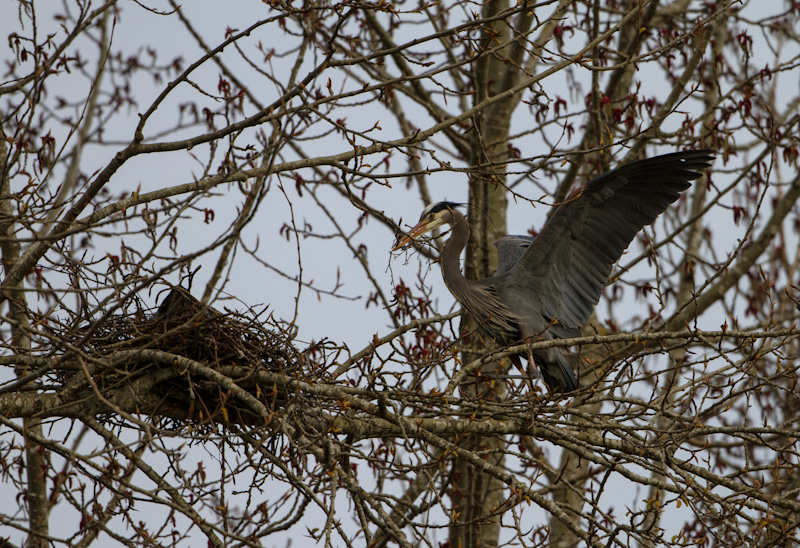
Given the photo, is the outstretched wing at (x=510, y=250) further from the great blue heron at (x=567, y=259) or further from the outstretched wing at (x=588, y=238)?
the outstretched wing at (x=588, y=238)

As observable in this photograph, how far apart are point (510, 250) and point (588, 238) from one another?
105 cm

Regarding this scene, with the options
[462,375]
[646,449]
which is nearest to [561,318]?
[462,375]

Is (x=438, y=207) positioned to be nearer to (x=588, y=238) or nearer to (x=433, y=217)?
(x=433, y=217)

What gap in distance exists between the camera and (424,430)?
3424 millimetres

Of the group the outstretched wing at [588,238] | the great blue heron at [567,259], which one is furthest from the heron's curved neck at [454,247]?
the outstretched wing at [588,238]

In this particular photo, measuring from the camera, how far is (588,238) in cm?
503

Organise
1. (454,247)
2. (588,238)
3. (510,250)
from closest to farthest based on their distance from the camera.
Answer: (588,238)
(454,247)
(510,250)

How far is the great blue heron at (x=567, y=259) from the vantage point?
477 cm

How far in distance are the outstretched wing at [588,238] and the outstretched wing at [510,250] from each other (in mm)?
532

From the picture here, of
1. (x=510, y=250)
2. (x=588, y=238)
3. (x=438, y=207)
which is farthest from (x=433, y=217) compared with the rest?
(x=588, y=238)

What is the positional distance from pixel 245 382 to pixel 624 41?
5.39 metres

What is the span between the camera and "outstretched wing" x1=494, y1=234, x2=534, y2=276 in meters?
5.88

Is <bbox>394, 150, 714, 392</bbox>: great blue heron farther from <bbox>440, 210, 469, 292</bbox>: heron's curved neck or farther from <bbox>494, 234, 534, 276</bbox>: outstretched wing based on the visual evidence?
<bbox>494, 234, 534, 276</bbox>: outstretched wing

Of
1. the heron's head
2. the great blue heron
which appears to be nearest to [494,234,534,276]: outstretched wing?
the great blue heron
